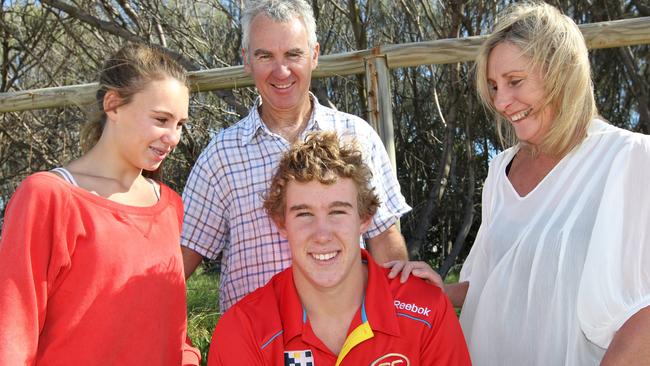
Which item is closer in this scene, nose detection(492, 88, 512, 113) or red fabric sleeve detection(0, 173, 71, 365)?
red fabric sleeve detection(0, 173, 71, 365)

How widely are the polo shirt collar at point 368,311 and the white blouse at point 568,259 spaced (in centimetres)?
41

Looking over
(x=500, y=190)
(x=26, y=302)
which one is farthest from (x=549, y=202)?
(x=26, y=302)

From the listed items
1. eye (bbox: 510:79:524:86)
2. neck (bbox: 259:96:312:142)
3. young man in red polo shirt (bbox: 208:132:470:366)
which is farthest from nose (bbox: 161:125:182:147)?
eye (bbox: 510:79:524:86)

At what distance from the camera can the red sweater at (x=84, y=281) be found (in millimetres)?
2131

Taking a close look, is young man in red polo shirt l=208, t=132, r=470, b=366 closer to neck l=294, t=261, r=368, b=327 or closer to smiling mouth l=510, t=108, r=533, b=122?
neck l=294, t=261, r=368, b=327

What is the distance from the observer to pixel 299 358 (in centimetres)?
238

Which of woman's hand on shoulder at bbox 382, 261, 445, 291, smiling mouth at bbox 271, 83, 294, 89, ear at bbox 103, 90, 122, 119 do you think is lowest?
woman's hand on shoulder at bbox 382, 261, 445, 291

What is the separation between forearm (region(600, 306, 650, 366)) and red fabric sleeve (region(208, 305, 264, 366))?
41.2 inches

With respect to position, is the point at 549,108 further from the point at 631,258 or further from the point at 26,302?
the point at 26,302

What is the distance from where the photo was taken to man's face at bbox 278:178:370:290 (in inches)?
95.7

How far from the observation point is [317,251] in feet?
7.97

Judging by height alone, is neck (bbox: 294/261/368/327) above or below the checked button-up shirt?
below

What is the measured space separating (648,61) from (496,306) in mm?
5083

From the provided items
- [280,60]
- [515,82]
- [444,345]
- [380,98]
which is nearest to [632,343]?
[444,345]
